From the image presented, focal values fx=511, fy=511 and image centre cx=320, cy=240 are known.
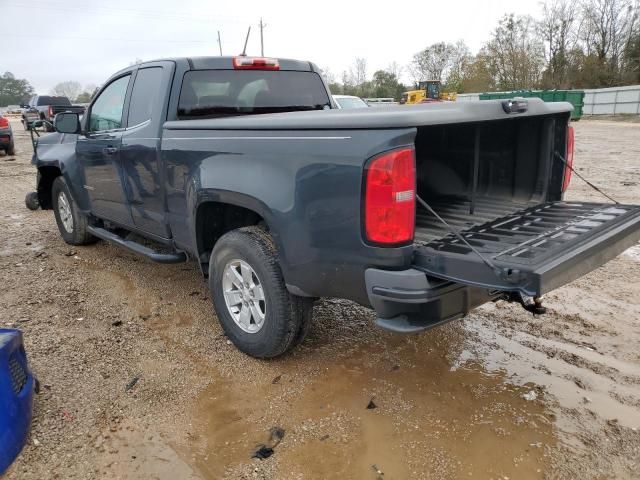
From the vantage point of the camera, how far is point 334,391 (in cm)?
311

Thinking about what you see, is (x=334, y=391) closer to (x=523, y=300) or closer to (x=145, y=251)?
(x=523, y=300)

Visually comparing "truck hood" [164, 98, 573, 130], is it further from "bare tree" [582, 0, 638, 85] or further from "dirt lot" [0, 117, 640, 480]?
"bare tree" [582, 0, 638, 85]

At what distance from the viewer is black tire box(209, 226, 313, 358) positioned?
307 cm

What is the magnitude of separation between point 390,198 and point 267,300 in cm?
113

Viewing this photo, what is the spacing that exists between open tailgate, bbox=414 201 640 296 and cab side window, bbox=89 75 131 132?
3176 millimetres

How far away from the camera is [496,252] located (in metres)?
2.48

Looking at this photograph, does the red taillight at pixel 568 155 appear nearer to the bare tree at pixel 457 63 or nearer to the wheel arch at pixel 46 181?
the wheel arch at pixel 46 181

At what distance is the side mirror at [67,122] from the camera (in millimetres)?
4898

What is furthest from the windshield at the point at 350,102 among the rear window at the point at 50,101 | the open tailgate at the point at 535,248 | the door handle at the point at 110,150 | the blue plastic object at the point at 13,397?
the rear window at the point at 50,101

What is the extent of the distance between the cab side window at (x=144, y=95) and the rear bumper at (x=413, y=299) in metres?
2.46

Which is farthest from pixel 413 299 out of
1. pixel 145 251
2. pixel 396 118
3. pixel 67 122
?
pixel 67 122

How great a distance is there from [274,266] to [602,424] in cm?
200

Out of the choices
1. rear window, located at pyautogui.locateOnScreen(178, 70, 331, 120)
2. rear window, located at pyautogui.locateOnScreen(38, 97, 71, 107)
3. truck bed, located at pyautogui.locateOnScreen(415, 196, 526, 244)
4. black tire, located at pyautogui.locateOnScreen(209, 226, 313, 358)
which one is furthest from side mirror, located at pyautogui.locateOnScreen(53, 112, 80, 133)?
rear window, located at pyautogui.locateOnScreen(38, 97, 71, 107)

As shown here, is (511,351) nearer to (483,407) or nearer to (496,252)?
(483,407)
